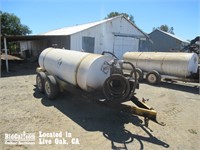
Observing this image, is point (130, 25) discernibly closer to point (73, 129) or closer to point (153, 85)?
point (153, 85)

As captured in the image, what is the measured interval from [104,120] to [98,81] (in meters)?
1.16

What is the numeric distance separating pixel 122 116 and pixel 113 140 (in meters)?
1.50

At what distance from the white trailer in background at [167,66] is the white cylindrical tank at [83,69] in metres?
5.72

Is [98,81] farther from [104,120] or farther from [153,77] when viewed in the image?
[153,77]

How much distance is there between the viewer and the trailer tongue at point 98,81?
5285 millimetres

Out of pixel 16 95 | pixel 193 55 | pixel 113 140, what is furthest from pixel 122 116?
pixel 193 55

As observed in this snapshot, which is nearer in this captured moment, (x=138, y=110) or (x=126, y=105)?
(x=138, y=110)

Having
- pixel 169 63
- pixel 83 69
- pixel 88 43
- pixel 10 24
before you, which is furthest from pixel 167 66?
→ pixel 10 24

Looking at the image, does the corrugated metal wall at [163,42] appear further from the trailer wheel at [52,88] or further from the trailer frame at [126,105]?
the trailer frame at [126,105]

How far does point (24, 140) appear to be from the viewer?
14.5 ft

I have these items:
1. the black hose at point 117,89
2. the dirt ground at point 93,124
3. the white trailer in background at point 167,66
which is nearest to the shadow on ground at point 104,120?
the dirt ground at point 93,124

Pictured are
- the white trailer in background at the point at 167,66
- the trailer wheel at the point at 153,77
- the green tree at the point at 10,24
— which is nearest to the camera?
the white trailer in background at the point at 167,66

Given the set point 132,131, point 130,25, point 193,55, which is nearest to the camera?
point 132,131

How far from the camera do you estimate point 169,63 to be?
10750mm
